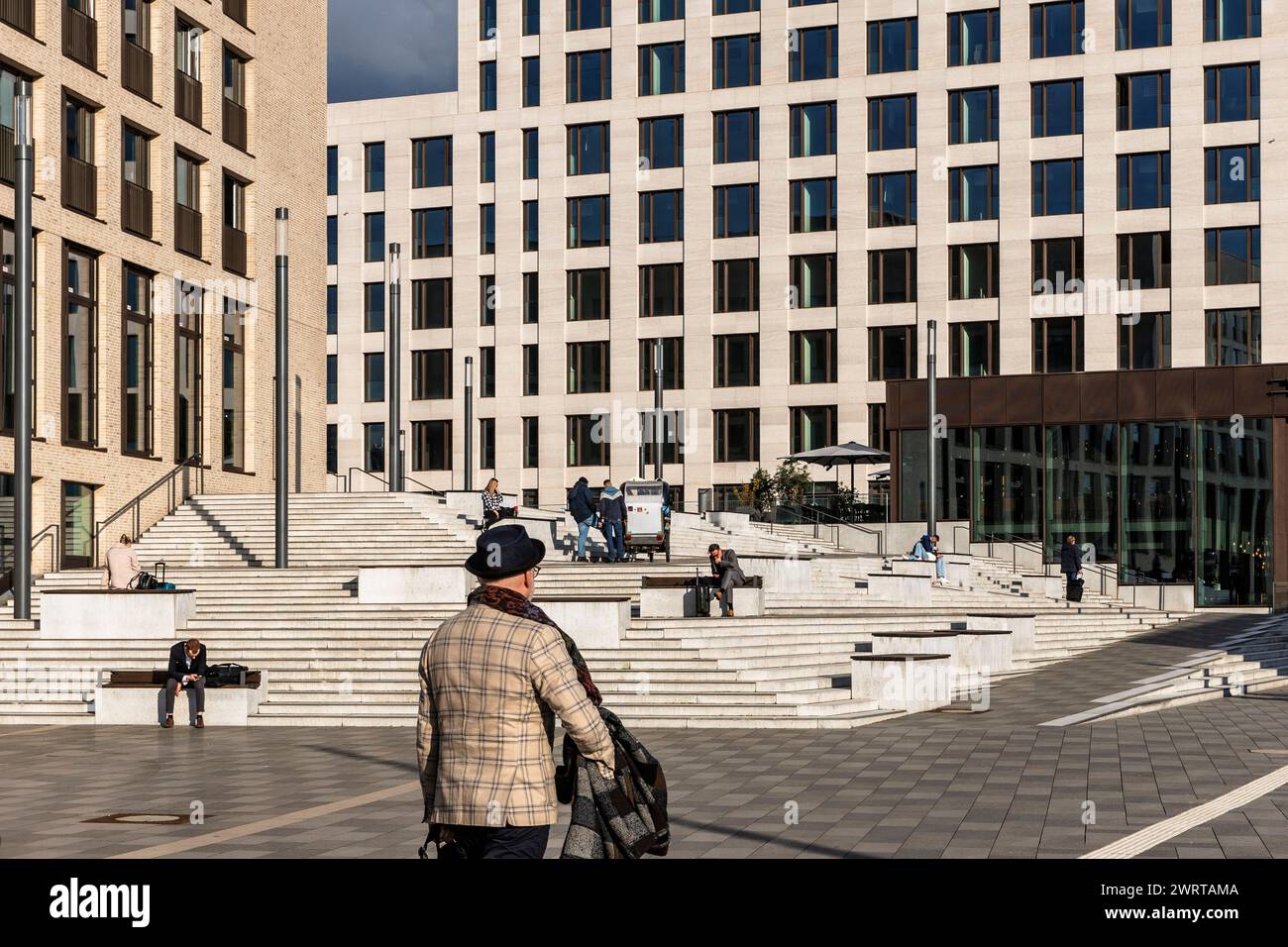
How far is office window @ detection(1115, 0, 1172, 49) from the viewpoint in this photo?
5806cm

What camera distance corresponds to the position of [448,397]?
6962 cm

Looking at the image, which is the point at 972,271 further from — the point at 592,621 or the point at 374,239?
the point at 592,621

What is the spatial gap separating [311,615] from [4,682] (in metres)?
4.56

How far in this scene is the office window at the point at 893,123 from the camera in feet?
203

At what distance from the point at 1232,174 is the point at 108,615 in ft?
157

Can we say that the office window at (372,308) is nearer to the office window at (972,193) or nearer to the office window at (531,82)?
the office window at (531,82)

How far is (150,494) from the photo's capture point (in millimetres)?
37375

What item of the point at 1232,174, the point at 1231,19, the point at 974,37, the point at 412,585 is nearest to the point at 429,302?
the point at 974,37

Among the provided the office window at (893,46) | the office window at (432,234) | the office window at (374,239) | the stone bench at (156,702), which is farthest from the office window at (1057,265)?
the stone bench at (156,702)

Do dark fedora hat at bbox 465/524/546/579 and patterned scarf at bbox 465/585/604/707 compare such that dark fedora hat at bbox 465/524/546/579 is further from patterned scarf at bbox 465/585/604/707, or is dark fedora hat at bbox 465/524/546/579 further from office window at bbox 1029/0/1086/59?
office window at bbox 1029/0/1086/59

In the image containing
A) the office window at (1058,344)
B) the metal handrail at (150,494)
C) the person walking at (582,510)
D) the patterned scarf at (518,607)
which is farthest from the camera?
the office window at (1058,344)

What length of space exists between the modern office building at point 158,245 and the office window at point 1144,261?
101 feet
